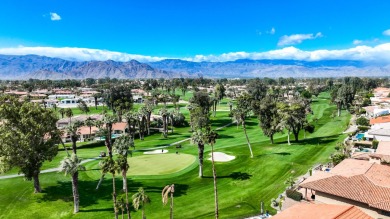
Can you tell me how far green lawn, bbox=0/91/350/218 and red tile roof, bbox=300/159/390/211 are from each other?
9.04 m

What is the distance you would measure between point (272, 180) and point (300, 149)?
20974 mm

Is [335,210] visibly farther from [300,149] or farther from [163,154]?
[163,154]

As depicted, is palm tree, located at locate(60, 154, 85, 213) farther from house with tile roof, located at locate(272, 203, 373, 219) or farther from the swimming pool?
the swimming pool

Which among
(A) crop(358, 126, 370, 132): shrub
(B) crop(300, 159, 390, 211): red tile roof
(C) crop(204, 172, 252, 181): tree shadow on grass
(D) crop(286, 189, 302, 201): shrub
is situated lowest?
(C) crop(204, 172, 252, 181): tree shadow on grass

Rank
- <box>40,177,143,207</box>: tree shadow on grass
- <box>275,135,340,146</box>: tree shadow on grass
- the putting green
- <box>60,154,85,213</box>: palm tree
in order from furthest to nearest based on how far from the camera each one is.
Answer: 1. <box>275,135,340,146</box>: tree shadow on grass
2. the putting green
3. <box>40,177,143,207</box>: tree shadow on grass
4. <box>60,154,85,213</box>: palm tree

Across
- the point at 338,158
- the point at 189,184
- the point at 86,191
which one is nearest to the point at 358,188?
the point at 338,158

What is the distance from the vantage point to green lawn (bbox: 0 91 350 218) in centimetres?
4638

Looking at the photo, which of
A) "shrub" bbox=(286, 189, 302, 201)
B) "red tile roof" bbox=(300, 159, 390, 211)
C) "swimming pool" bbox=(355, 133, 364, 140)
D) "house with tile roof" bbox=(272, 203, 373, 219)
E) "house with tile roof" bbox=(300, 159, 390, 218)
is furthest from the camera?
"swimming pool" bbox=(355, 133, 364, 140)

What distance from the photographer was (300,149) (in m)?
73.7

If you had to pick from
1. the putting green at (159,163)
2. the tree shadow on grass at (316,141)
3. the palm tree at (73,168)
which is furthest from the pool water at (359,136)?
the palm tree at (73,168)

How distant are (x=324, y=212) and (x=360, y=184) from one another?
1043 centimetres

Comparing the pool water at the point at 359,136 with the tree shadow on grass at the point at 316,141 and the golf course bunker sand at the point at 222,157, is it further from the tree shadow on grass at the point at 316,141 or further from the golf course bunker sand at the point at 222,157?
the golf course bunker sand at the point at 222,157

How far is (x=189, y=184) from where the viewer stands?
56.1 m

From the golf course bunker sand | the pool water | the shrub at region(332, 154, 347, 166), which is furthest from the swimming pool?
the golf course bunker sand
